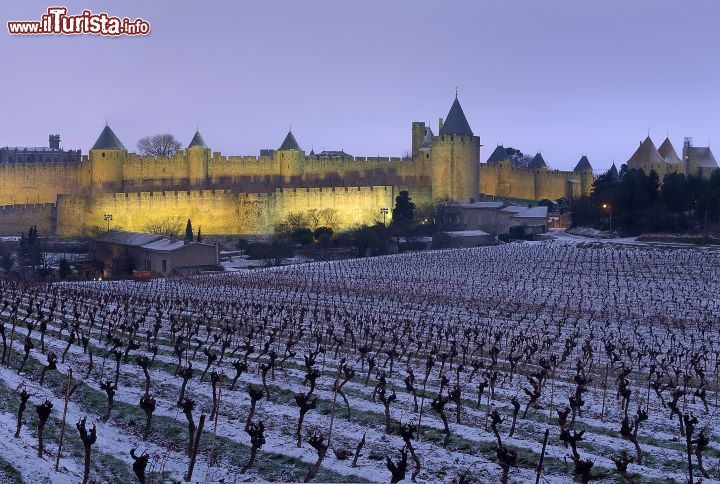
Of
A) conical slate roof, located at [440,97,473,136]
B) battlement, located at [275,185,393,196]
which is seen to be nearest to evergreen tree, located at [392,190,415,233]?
battlement, located at [275,185,393,196]

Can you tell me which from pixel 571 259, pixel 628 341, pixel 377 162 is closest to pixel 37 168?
pixel 377 162

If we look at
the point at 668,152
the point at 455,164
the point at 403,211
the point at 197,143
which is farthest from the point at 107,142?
the point at 668,152

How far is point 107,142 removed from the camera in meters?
45.2

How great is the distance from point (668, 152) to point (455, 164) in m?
22.2

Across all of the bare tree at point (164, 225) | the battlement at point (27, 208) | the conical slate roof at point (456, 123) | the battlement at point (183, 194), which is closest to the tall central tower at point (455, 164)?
the conical slate roof at point (456, 123)

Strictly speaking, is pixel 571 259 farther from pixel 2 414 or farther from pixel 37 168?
pixel 37 168

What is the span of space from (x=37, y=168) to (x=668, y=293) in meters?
34.9

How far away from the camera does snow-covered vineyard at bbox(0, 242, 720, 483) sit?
6895 millimetres

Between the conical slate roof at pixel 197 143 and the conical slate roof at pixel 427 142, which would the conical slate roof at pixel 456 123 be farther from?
the conical slate roof at pixel 197 143

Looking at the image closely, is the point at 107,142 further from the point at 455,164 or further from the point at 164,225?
the point at 455,164

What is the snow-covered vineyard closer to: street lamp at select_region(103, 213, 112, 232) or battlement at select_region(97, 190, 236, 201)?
street lamp at select_region(103, 213, 112, 232)

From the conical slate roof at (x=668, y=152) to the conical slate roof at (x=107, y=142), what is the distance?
35.3 m

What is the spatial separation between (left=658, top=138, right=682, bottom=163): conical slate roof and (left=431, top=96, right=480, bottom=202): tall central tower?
19.9 meters

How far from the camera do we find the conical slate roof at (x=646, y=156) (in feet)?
189
